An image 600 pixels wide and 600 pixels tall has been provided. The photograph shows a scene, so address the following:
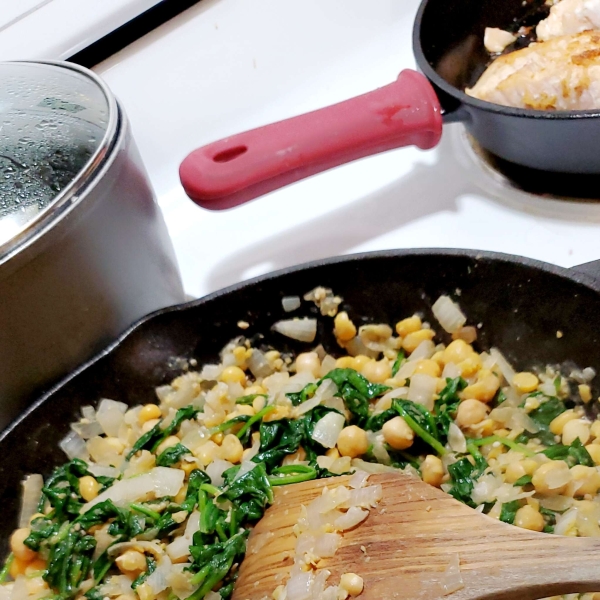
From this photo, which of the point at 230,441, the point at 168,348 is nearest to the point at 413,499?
the point at 230,441

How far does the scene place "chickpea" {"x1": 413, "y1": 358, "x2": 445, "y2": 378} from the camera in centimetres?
116

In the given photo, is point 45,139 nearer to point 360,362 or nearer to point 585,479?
point 360,362

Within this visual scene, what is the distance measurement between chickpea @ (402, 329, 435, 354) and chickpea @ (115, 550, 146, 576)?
1.88ft

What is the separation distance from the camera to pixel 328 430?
1129 mm

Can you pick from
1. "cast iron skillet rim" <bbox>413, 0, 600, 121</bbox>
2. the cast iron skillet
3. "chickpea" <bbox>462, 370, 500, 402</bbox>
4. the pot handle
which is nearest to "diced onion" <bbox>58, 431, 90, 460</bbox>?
the cast iron skillet

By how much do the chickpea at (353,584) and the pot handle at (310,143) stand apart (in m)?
0.63

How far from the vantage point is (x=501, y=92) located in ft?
4.40

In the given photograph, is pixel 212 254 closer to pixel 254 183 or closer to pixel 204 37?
pixel 254 183

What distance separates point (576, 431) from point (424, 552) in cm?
34

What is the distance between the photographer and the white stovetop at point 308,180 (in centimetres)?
132

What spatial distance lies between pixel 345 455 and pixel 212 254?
542mm

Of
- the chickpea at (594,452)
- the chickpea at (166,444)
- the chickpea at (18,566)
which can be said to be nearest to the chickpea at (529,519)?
the chickpea at (594,452)

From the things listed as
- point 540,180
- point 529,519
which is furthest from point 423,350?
point 540,180

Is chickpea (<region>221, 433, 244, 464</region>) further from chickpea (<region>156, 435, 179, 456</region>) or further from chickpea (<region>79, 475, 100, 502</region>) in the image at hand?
chickpea (<region>79, 475, 100, 502</region>)
